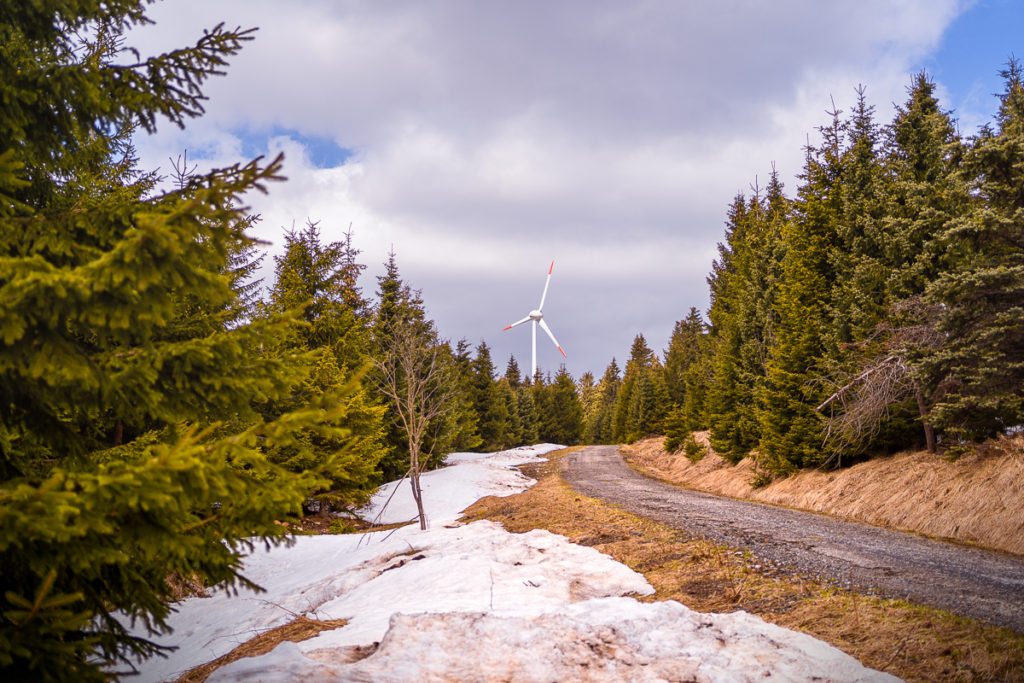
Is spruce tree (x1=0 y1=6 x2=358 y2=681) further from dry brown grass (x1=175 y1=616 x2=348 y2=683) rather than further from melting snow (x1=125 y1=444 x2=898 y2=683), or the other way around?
dry brown grass (x1=175 y1=616 x2=348 y2=683)

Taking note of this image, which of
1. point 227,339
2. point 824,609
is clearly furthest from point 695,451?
point 227,339

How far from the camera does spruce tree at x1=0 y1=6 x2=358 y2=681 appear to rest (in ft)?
8.20

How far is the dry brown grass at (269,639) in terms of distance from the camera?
20.2 ft

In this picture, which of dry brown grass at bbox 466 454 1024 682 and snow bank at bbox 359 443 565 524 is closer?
dry brown grass at bbox 466 454 1024 682

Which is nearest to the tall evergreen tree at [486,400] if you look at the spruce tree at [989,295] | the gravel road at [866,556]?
the gravel road at [866,556]

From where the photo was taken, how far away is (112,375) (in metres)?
2.99

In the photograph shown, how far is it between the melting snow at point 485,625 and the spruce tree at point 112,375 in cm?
137

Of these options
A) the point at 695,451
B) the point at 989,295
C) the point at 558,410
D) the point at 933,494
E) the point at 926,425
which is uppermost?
the point at 989,295

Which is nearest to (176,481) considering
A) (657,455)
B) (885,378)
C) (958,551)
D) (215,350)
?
(215,350)

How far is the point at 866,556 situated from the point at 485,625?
21.7 feet

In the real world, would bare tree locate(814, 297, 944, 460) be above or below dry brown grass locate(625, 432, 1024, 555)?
above

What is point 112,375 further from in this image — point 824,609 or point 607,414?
point 607,414

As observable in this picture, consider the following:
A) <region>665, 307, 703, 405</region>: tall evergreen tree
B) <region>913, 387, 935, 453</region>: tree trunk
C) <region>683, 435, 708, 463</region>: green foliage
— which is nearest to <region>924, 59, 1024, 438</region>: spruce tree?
<region>913, 387, 935, 453</region>: tree trunk

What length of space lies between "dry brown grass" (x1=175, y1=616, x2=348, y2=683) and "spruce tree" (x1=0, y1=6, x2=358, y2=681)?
10.6 feet
